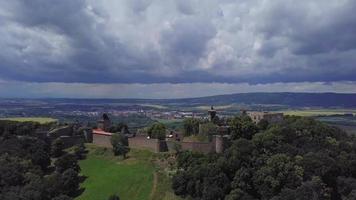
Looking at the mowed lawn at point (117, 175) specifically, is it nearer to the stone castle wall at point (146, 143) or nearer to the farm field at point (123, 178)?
the farm field at point (123, 178)

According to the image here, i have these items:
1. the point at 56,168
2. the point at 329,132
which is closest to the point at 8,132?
the point at 56,168

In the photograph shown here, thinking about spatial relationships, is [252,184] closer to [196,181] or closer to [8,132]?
[196,181]

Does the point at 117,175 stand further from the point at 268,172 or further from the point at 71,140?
the point at 268,172

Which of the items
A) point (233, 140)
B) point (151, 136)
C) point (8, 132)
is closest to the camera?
point (233, 140)

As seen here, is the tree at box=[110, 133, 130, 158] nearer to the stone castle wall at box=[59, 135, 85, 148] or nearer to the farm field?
the farm field

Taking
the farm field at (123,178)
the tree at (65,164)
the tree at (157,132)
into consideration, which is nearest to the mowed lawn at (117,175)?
the farm field at (123,178)

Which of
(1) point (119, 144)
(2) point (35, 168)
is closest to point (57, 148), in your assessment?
(2) point (35, 168)

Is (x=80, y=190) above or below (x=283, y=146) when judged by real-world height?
below
